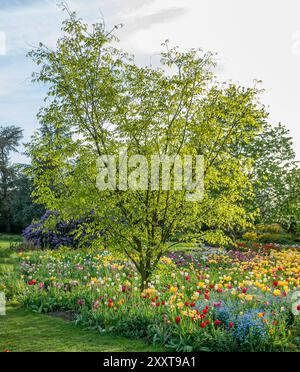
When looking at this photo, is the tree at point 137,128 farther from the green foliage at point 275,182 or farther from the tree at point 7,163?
the tree at point 7,163

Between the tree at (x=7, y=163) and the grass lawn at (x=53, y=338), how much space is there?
94.2 ft

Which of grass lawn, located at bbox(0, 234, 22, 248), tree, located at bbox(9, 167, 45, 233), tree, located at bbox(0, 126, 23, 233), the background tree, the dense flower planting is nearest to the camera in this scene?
the dense flower planting

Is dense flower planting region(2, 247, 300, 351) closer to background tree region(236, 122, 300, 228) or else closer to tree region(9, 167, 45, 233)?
background tree region(236, 122, 300, 228)

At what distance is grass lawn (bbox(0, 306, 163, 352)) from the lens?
515 centimetres

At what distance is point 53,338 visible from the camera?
5555 mm

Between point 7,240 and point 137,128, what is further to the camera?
point 7,240

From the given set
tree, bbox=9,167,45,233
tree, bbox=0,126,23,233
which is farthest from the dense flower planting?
tree, bbox=0,126,23,233

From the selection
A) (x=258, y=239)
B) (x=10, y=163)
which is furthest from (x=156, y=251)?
(x=10, y=163)

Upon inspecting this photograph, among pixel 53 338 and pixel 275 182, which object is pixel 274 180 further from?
pixel 53 338

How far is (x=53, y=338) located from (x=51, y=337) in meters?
0.07

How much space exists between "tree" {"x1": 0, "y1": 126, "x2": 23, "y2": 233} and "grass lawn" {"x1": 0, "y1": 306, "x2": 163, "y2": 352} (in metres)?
28.7

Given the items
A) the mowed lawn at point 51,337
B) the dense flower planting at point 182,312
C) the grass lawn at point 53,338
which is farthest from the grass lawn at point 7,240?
the grass lawn at point 53,338

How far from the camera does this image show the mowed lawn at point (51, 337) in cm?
515

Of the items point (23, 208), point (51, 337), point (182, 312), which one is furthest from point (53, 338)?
point (23, 208)
